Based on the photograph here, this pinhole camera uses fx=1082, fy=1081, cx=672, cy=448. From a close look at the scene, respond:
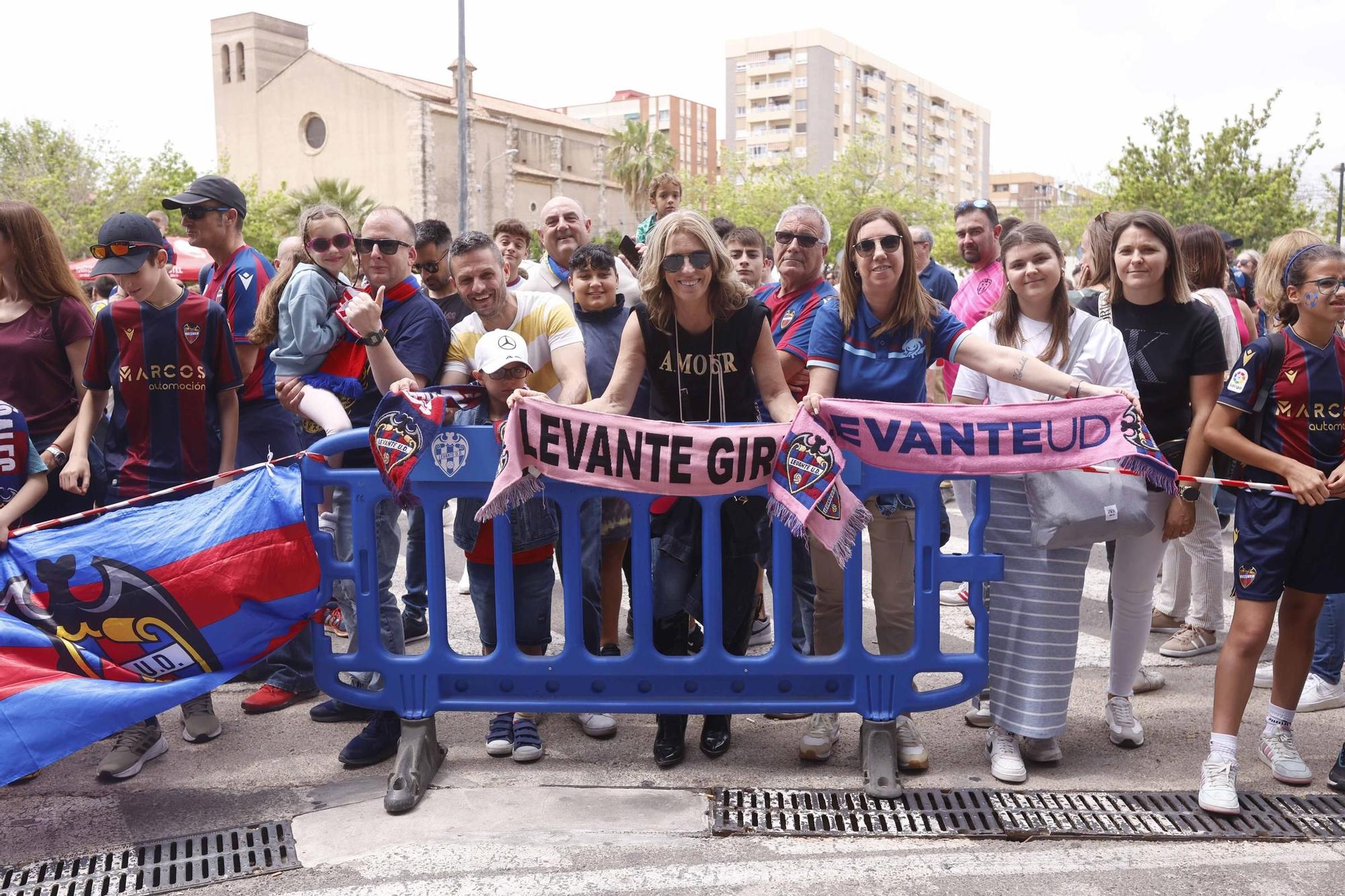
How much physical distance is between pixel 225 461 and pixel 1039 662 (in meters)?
3.39

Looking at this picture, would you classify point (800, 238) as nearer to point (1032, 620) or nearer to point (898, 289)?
point (898, 289)

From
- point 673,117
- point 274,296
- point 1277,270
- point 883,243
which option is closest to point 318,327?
point 274,296

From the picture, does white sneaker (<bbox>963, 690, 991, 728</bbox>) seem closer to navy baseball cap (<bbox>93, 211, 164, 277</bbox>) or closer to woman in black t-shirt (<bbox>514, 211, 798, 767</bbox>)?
woman in black t-shirt (<bbox>514, 211, 798, 767</bbox>)

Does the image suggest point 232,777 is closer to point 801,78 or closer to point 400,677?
point 400,677

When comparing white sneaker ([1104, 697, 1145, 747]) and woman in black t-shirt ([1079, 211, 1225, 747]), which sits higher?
woman in black t-shirt ([1079, 211, 1225, 747])

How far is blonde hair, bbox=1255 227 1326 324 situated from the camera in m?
3.93

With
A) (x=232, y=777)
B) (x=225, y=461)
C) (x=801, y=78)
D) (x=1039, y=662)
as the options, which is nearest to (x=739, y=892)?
(x=1039, y=662)

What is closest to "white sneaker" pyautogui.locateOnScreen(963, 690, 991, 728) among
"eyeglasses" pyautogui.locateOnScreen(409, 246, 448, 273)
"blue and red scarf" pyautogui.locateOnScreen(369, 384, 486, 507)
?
"blue and red scarf" pyautogui.locateOnScreen(369, 384, 486, 507)

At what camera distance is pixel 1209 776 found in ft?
12.0

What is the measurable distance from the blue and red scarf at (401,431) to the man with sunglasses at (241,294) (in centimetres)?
137

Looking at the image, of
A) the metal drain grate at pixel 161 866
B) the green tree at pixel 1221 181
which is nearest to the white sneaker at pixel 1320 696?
the metal drain grate at pixel 161 866

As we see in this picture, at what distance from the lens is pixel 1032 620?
3924mm

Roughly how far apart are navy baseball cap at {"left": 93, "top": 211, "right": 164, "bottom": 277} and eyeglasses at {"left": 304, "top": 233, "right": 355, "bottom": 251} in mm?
586

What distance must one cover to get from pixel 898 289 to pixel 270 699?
3164mm
